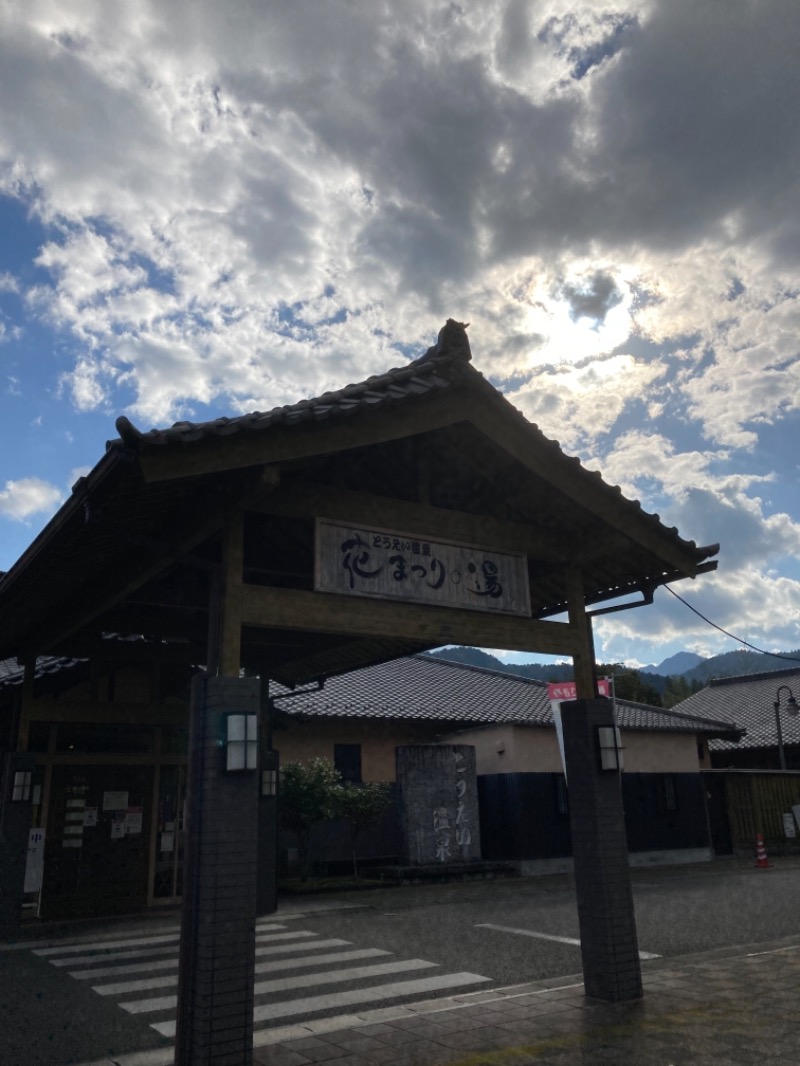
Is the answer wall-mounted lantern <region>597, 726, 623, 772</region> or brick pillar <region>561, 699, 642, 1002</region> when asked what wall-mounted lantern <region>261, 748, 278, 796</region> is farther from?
wall-mounted lantern <region>597, 726, 623, 772</region>

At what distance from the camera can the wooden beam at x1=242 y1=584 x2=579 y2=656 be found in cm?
675

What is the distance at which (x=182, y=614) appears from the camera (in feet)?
37.3

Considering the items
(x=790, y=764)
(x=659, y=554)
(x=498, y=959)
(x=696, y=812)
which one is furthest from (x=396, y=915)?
(x=790, y=764)

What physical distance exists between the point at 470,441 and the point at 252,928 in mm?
4966

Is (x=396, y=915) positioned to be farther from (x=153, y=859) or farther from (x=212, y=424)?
(x=212, y=424)

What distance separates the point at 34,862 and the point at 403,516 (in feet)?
33.3

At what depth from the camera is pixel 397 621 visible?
293 inches

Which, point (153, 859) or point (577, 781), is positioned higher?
point (577, 781)

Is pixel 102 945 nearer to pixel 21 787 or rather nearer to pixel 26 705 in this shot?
pixel 21 787

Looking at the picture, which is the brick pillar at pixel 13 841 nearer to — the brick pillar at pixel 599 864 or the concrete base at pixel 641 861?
the brick pillar at pixel 599 864

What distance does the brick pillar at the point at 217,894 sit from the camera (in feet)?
18.1

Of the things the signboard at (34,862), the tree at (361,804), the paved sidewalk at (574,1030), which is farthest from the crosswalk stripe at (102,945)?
the tree at (361,804)

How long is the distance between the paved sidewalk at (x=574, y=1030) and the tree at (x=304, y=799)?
9.58 meters

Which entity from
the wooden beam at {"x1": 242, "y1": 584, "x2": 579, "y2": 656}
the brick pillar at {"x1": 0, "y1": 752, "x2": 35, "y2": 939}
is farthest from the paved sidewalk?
the brick pillar at {"x1": 0, "y1": 752, "x2": 35, "y2": 939}
